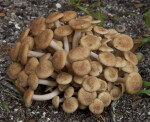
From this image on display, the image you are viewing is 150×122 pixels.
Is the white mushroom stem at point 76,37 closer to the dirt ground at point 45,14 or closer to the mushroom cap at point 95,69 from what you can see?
the mushroom cap at point 95,69

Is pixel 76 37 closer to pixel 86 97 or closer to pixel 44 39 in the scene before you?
pixel 44 39

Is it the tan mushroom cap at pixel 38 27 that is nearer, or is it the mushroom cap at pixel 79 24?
the mushroom cap at pixel 79 24

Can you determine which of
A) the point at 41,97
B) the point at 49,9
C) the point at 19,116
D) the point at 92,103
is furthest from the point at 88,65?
the point at 49,9

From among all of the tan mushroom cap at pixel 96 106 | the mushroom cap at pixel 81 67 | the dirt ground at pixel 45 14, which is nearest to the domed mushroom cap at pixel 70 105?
the tan mushroom cap at pixel 96 106

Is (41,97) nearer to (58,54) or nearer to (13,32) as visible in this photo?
(58,54)

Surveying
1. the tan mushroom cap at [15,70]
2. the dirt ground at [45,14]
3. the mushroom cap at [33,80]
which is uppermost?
the mushroom cap at [33,80]

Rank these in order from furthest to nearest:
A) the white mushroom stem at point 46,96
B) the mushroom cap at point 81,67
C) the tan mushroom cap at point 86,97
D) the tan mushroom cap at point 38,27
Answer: the tan mushroom cap at point 38,27 < the white mushroom stem at point 46,96 < the tan mushroom cap at point 86,97 < the mushroom cap at point 81,67
